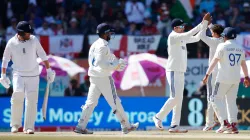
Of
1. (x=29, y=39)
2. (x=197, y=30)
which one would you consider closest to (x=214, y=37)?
(x=197, y=30)

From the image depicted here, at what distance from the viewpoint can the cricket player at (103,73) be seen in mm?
18406

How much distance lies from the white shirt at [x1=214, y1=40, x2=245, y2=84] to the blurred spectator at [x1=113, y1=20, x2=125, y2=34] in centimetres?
1213

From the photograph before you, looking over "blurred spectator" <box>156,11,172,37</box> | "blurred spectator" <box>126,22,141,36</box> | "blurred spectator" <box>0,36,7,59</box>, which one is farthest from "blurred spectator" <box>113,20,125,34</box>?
"blurred spectator" <box>0,36,7,59</box>

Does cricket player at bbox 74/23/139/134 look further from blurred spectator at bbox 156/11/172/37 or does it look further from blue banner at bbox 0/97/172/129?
blurred spectator at bbox 156/11/172/37

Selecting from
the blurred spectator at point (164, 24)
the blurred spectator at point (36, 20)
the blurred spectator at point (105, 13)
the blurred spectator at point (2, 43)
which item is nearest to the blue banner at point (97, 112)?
the blurred spectator at point (2, 43)

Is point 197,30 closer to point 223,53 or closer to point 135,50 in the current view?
point 223,53

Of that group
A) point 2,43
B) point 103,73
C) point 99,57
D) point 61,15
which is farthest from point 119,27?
point 99,57

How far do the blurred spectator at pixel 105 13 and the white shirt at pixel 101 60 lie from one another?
42.0 feet

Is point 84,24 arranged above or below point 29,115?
above

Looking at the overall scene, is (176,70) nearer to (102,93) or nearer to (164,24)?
(102,93)

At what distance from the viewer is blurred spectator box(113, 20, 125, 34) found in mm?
30594

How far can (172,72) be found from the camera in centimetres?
1912

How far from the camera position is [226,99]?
18.8 m

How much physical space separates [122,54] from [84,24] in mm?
2462
